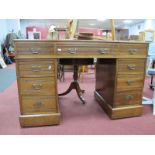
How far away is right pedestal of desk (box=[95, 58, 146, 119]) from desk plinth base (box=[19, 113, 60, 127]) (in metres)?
0.64

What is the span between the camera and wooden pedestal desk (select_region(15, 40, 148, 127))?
1397mm

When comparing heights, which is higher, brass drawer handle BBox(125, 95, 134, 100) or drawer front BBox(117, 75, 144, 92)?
drawer front BBox(117, 75, 144, 92)

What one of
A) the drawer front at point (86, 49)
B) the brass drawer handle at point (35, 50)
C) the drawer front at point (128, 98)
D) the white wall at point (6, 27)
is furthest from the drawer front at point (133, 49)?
the white wall at point (6, 27)

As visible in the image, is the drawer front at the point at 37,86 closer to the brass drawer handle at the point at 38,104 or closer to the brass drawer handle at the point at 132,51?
the brass drawer handle at the point at 38,104

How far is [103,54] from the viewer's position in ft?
4.99

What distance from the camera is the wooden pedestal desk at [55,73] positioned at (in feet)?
4.58

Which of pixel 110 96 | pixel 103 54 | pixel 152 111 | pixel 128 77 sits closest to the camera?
pixel 103 54

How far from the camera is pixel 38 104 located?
152 cm

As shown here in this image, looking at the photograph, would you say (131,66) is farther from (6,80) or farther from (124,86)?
(6,80)

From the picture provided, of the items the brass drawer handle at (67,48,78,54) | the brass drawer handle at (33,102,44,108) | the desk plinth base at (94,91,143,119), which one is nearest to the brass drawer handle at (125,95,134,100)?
the desk plinth base at (94,91,143,119)

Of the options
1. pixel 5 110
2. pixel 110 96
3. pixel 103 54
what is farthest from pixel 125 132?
pixel 5 110

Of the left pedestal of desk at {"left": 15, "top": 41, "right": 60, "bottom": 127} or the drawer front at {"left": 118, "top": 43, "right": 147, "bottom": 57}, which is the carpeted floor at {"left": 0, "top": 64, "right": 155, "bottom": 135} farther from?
the drawer front at {"left": 118, "top": 43, "right": 147, "bottom": 57}
